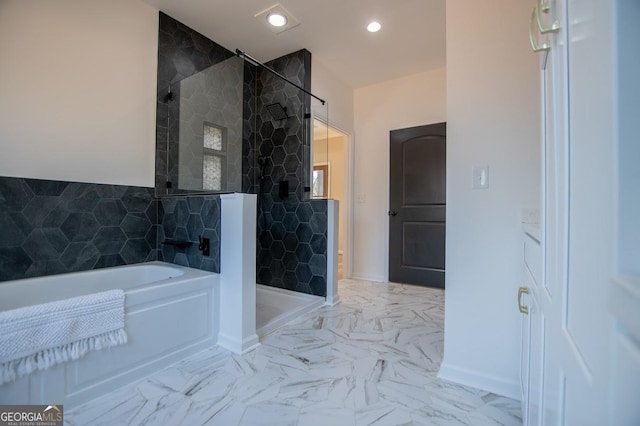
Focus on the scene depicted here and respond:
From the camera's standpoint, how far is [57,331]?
129 cm

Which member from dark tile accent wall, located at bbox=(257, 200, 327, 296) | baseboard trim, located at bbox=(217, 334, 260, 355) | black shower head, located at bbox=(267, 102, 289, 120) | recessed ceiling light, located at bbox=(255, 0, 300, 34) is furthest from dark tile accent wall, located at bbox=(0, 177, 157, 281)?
recessed ceiling light, located at bbox=(255, 0, 300, 34)

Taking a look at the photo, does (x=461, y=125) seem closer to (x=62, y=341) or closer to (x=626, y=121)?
(x=626, y=121)

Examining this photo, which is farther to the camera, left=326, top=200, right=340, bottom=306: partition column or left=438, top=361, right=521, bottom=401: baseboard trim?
left=326, top=200, right=340, bottom=306: partition column

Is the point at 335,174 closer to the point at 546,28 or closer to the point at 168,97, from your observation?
the point at 168,97

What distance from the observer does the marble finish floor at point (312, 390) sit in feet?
4.25

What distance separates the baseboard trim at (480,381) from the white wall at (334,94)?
292 cm

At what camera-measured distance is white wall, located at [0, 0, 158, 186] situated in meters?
1.79

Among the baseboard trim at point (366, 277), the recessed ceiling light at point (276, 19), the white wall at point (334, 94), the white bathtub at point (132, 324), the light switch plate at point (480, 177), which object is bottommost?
the baseboard trim at point (366, 277)

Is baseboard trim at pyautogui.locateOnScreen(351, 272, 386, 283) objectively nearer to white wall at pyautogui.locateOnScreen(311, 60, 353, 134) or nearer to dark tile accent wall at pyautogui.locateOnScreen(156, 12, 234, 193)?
white wall at pyautogui.locateOnScreen(311, 60, 353, 134)

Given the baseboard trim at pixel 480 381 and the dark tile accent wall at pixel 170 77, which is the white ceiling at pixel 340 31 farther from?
the baseboard trim at pixel 480 381

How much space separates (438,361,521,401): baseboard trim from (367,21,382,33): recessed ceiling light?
2.90 metres

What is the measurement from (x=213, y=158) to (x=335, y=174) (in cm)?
254

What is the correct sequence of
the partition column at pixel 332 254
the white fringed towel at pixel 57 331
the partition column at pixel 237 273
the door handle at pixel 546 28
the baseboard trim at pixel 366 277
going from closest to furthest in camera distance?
the door handle at pixel 546 28
the white fringed towel at pixel 57 331
the partition column at pixel 237 273
the partition column at pixel 332 254
the baseboard trim at pixel 366 277

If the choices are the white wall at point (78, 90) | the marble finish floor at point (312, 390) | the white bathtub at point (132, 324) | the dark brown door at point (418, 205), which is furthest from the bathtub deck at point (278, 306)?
the white wall at point (78, 90)
